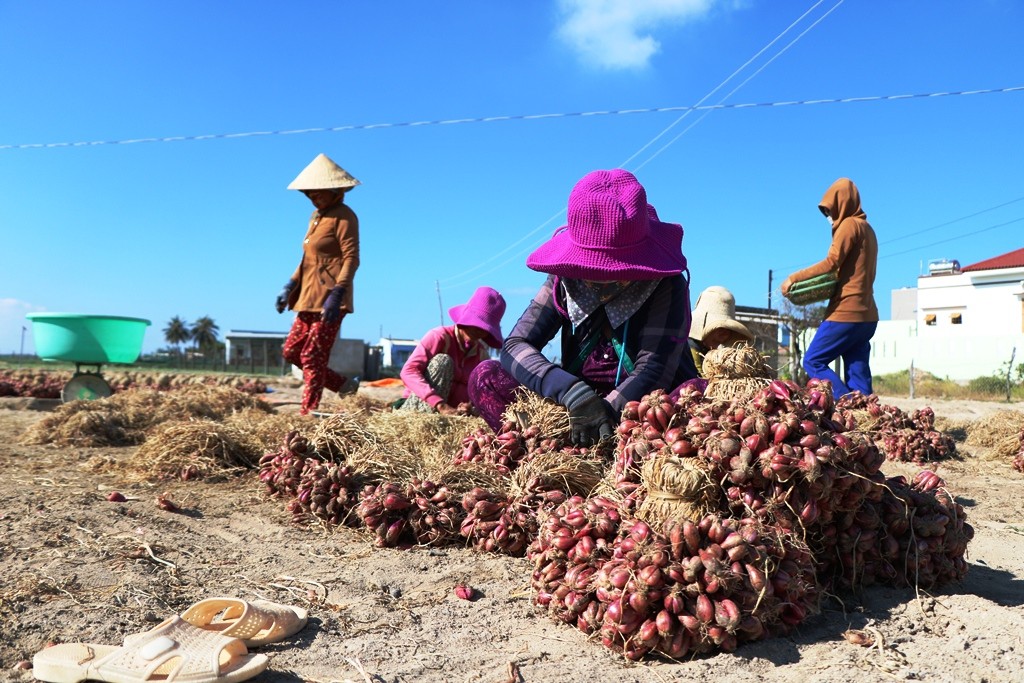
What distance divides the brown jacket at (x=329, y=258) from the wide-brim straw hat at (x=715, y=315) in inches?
120

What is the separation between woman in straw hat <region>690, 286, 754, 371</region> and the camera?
6098 millimetres

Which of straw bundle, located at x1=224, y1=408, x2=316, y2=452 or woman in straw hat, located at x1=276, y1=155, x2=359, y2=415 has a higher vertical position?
woman in straw hat, located at x1=276, y1=155, x2=359, y2=415

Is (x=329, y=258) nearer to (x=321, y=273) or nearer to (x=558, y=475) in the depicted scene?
(x=321, y=273)

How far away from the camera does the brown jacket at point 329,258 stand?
7.11m

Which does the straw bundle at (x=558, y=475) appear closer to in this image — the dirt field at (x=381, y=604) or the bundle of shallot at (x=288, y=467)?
the dirt field at (x=381, y=604)

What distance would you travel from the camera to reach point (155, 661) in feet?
6.48

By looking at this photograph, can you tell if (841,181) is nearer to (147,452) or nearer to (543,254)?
(543,254)

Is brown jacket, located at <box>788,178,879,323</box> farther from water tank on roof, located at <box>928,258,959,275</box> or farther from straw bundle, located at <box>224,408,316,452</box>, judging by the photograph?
water tank on roof, located at <box>928,258,959,275</box>

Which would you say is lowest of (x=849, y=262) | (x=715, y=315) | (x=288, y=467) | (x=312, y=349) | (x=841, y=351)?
(x=288, y=467)

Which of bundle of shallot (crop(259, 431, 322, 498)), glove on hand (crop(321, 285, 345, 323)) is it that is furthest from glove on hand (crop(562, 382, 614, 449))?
glove on hand (crop(321, 285, 345, 323))

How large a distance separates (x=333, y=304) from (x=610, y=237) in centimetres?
408

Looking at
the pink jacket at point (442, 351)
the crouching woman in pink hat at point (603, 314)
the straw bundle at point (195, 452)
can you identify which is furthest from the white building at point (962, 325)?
the straw bundle at point (195, 452)

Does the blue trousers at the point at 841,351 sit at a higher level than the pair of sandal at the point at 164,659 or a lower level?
higher

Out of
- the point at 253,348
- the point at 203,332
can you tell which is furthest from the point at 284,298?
the point at 203,332
